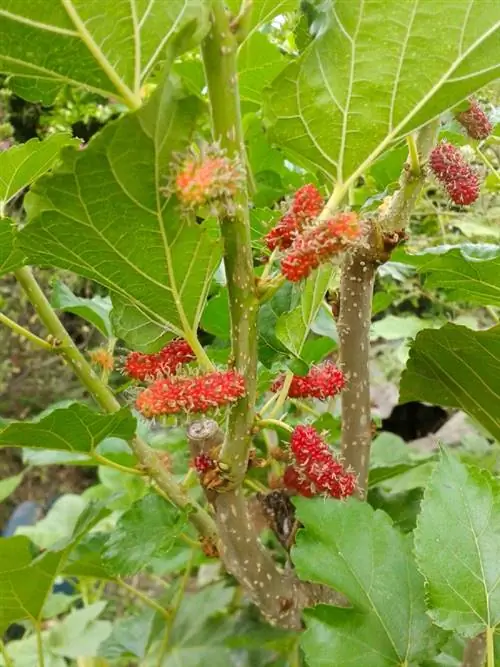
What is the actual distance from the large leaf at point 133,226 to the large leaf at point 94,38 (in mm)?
38

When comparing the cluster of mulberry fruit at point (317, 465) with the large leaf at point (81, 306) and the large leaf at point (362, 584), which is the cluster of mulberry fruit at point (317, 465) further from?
the large leaf at point (81, 306)

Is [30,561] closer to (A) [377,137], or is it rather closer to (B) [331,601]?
(B) [331,601]

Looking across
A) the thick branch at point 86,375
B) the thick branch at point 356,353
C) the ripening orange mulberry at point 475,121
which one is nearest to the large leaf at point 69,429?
the thick branch at point 86,375

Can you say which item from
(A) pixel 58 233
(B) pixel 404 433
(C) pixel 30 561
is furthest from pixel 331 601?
(B) pixel 404 433

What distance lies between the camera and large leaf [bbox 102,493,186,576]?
0.44 metres

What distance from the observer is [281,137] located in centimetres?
33

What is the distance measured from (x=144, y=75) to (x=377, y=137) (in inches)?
3.9

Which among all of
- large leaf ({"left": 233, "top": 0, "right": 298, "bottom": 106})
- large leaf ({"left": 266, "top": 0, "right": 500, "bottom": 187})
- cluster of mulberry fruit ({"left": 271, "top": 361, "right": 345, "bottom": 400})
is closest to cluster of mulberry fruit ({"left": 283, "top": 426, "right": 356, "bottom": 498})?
cluster of mulberry fruit ({"left": 271, "top": 361, "right": 345, "bottom": 400})

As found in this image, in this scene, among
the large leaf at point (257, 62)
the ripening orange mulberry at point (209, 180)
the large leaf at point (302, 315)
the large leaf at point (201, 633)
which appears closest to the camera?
the ripening orange mulberry at point (209, 180)

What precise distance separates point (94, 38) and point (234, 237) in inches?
3.4

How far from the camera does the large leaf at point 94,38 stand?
0.86ft

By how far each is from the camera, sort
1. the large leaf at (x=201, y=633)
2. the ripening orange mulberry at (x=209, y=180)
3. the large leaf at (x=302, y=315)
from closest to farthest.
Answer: the ripening orange mulberry at (x=209, y=180), the large leaf at (x=302, y=315), the large leaf at (x=201, y=633)

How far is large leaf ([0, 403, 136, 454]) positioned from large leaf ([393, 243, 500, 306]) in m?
0.19

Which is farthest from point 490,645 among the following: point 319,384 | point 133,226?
point 133,226
